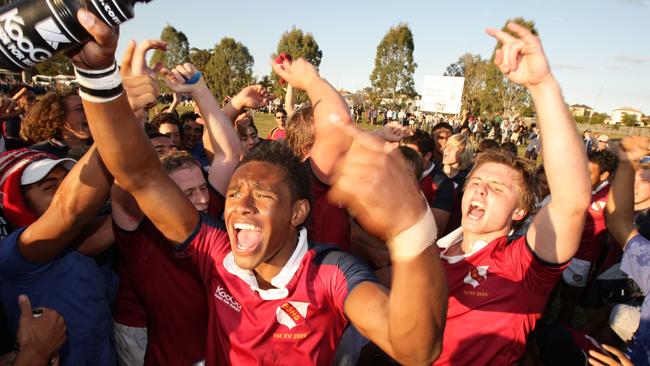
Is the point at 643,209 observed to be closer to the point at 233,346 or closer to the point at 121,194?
the point at 233,346

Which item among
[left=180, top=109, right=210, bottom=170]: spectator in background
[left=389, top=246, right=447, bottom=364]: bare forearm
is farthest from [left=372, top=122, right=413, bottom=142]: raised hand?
[left=180, top=109, right=210, bottom=170]: spectator in background

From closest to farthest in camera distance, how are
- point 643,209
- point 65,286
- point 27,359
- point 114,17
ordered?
point 114,17, point 27,359, point 65,286, point 643,209

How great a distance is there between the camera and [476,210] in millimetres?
2518

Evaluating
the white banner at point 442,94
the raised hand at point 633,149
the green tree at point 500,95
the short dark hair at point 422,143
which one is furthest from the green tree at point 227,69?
the raised hand at point 633,149

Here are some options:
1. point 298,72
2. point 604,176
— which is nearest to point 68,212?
point 298,72

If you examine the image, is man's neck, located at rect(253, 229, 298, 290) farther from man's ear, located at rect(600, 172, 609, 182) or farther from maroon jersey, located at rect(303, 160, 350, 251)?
man's ear, located at rect(600, 172, 609, 182)

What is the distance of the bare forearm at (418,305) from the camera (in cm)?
132

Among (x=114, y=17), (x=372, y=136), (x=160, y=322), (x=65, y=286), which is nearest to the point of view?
(x=372, y=136)

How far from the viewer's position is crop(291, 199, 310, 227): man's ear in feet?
6.85

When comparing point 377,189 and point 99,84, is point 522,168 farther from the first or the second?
point 99,84

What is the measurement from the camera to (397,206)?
1287mm

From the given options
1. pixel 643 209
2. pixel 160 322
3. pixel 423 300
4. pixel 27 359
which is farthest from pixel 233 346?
pixel 643 209

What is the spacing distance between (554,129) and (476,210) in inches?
32.5

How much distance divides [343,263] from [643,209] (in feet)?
14.8
